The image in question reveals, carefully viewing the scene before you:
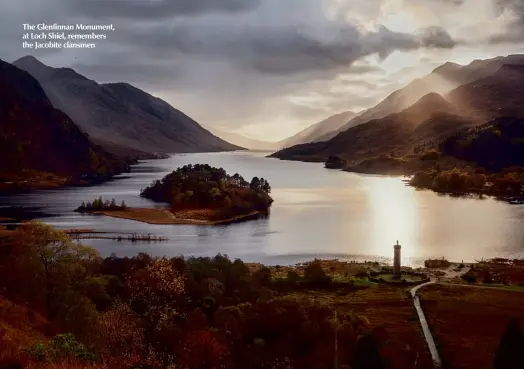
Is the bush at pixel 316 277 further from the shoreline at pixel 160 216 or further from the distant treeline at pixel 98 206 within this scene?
the distant treeline at pixel 98 206

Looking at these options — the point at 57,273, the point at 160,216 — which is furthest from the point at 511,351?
the point at 160,216

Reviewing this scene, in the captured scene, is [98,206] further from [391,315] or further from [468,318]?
[468,318]

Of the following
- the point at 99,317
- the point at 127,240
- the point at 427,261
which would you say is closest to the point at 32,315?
the point at 99,317

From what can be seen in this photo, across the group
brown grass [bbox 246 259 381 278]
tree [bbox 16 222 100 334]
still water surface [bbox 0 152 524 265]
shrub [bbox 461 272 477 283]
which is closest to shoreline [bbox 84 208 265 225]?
still water surface [bbox 0 152 524 265]

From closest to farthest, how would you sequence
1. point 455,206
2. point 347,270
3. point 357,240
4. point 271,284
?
point 271,284 → point 347,270 → point 357,240 → point 455,206

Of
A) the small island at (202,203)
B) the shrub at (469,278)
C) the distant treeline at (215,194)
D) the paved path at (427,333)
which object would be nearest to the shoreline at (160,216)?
the small island at (202,203)

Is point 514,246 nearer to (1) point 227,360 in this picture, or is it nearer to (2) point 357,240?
(2) point 357,240

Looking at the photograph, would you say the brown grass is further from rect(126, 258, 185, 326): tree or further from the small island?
the small island
